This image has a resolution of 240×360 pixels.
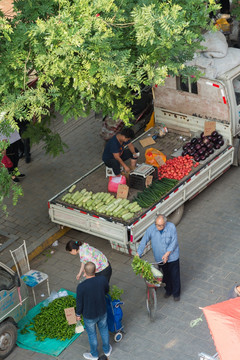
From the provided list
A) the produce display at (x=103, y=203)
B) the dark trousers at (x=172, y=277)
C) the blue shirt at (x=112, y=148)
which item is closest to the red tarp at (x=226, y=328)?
the dark trousers at (x=172, y=277)

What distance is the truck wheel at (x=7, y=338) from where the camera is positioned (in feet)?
32.6

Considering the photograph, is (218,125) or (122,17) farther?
(218,125)

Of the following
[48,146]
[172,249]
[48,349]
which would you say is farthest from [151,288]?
[48,146]

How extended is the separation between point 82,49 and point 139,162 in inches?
202

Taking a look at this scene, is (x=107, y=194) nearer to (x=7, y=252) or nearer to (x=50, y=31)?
(x=7, y=252)

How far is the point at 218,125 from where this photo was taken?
13891 millimetres

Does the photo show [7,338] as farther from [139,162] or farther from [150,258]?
[139,162]

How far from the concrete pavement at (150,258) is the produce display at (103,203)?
822mm

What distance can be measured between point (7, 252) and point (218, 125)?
4.94m

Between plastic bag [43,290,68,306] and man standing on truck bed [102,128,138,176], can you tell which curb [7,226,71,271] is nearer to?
plastic bag [43,290,68,306]

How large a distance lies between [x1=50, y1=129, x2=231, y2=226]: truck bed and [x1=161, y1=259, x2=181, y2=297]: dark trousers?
1.18 metres

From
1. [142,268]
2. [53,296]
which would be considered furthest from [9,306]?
[142,268]

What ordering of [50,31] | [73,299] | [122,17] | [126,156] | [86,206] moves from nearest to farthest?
[50,31], [122,17], [73,299], [86,206], [126,156]

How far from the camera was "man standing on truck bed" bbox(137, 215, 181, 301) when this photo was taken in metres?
10.4
